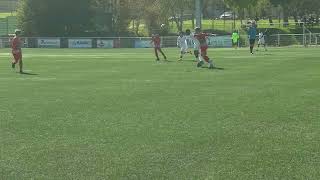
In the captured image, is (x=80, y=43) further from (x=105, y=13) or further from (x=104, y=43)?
(x=105, y=13)

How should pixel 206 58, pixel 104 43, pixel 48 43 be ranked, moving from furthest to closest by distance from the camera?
pixel 48 43 → pixel 104 43 → pixel 206 58

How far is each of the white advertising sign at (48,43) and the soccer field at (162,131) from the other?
58.6m

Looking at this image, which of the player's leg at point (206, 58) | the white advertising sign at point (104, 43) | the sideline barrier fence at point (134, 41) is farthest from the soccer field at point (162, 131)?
the white advertising sign at point (104, 43)

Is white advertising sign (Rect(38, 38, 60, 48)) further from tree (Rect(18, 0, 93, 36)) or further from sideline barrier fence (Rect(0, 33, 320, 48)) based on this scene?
tree (Rect(18, 0, 93, 36))

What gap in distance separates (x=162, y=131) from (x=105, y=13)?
273 feet

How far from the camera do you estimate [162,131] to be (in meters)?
11.1

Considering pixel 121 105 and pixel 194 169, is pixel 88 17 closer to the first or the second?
pixel 121 105

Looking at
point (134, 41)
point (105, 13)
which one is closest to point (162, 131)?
point (134, 41)

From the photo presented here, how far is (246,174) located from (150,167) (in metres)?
1.23

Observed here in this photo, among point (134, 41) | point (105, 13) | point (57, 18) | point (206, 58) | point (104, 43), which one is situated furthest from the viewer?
point (105, 13)

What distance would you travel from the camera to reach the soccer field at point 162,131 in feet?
27.5

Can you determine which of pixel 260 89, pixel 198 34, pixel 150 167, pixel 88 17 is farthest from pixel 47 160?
pixel 88 17

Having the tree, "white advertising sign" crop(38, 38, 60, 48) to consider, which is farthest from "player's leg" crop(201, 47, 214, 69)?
the tree

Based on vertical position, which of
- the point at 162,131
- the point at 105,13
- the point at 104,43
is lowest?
the point at 162,131
